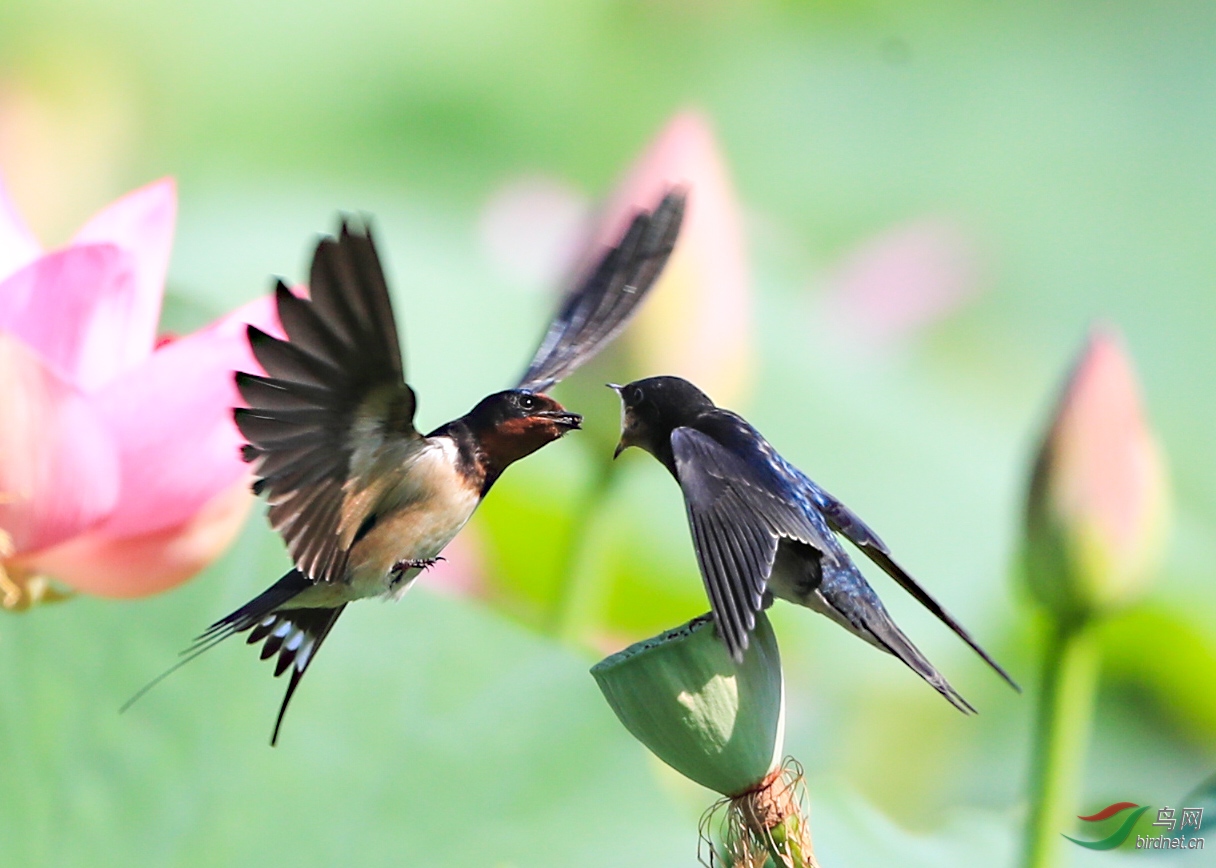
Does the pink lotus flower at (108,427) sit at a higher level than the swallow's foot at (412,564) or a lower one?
higher

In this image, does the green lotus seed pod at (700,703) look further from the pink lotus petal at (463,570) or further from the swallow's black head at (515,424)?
the pink lotus petal at (463,570)

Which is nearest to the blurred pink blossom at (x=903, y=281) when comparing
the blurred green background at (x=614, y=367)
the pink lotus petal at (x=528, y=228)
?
the blurred green background at (x=614, y=367)

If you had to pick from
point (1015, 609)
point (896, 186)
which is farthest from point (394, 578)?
point (896, 186)

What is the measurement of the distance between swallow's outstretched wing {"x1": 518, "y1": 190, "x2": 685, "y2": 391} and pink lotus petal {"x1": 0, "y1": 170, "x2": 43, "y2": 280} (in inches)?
6.1

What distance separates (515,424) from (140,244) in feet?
0.49

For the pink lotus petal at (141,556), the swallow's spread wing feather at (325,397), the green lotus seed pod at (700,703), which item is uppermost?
the swallow's spread wing feather at (325,397)

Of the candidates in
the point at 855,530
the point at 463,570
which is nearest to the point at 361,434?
the point at 855,530

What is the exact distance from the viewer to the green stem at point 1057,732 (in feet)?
1.49

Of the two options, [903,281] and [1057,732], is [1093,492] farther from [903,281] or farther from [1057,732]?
[903,281]

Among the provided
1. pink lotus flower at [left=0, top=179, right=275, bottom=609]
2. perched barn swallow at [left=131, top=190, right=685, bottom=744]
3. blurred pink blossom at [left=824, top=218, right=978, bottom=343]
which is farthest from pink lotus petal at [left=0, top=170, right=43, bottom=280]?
blurred pink blossom at [left=824, top=218, right=978, bottom=343]

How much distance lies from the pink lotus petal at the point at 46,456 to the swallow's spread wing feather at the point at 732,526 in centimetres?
16

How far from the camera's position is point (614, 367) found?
0.52 m

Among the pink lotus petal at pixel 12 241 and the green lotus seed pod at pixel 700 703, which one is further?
the pink lotus petal at pixel 12 241

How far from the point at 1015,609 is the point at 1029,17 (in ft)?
2.49
